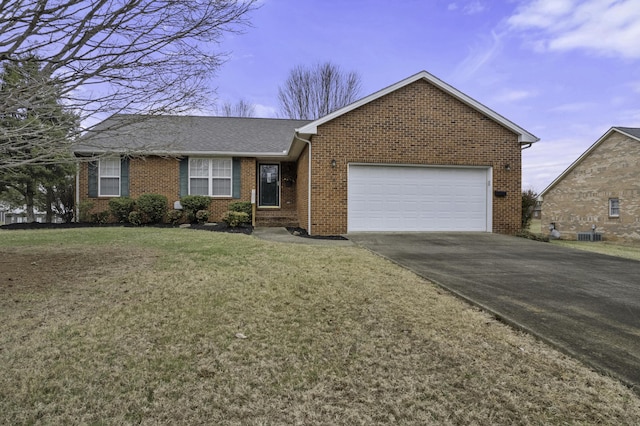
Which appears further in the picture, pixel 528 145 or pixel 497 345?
pixel 528 145

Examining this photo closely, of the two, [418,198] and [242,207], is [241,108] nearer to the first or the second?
[242,207]

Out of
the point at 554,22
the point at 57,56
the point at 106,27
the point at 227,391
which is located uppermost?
the point at 554,22

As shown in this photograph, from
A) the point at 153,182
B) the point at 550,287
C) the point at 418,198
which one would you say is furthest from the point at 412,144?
the point at 153,182

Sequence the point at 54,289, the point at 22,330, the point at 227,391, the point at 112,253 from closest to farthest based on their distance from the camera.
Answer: the point at 227,391 < the point at 22,330 < the point at 54,289 < the point at 112,253

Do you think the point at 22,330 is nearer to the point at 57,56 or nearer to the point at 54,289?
the point at 54,289

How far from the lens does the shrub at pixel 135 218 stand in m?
12.8

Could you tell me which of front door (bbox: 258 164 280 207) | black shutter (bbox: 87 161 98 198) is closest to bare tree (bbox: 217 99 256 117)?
front door (bbox: 258 164 280 207)

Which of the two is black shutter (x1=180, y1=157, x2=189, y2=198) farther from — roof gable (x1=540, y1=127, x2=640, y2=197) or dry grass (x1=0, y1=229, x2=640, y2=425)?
roof gable (x1=540, y1=127, x2=640, y2=197)

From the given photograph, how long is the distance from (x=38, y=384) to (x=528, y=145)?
42.4 ft

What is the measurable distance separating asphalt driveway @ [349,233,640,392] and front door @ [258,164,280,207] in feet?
21.0

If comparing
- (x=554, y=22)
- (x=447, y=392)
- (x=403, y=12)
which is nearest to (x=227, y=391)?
(x=447, y=392)

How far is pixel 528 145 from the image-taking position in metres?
11.5

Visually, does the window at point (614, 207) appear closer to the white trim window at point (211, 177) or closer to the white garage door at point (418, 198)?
the white garage door at point (418, 198)

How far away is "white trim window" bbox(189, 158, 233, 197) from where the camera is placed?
14.1 metres
